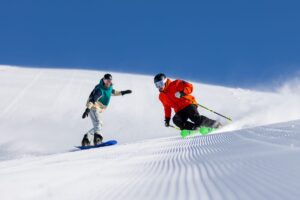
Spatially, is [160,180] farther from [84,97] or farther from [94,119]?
[84,97]

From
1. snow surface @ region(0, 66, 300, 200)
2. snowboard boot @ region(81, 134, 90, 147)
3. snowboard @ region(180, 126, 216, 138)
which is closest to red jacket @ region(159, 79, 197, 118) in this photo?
snowboard @ region(180, 126, 216, 138)

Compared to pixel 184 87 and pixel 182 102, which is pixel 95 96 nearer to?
pixel 182 102

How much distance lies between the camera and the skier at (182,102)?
9.64 meters

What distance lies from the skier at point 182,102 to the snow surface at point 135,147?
0.56 meters

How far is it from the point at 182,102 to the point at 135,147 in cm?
294

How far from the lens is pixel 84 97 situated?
21328mm

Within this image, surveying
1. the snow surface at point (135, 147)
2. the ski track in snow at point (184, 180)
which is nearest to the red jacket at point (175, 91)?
the snow surface at point (135, 147)

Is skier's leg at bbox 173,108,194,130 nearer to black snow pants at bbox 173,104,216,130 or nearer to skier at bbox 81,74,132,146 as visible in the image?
black snow pants at bbox 173,104,216,130

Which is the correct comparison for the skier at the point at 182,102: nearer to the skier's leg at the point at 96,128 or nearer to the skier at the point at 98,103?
the skier at the point at 98,103

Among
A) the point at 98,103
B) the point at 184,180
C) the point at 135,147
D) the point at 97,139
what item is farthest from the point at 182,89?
the point at 184,180

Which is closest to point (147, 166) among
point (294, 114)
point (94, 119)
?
point (94, 119)

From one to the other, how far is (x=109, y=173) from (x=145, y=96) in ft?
59.3

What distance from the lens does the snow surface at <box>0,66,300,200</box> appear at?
2688mm

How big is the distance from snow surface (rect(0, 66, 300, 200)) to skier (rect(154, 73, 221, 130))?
556 mm
